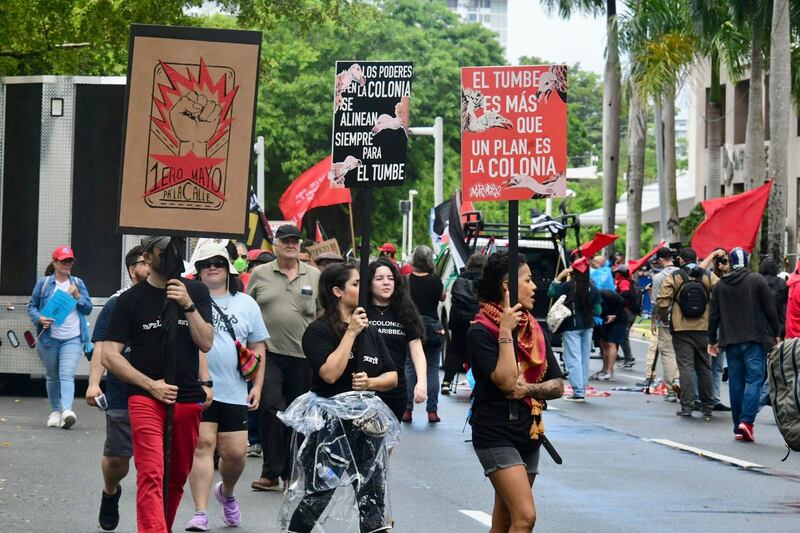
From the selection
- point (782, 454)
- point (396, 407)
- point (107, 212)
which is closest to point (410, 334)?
point (396, 407)

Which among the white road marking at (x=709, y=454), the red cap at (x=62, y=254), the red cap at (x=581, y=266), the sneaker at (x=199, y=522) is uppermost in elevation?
the red cap at (x=581, y=266)

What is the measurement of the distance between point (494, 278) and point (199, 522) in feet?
9.58

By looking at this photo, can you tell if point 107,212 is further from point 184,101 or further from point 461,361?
point 184,101

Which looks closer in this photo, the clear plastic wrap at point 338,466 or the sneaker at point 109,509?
the clear plastic wrap at point 338,466

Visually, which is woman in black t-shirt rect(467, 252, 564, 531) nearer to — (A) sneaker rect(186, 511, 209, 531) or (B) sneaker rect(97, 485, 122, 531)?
(A) sneaker rect(186, 511, 209, 531)

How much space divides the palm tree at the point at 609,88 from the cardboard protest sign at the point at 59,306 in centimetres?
2308

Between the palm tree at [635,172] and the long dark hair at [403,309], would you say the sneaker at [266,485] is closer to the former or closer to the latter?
the long dark hair at [403,309]

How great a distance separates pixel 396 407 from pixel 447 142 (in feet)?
163

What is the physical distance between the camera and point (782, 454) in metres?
13.8

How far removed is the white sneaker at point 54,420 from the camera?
15.0 meters

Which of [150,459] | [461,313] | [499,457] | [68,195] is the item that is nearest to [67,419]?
[68,195]

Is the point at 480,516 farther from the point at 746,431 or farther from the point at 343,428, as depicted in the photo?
the point at 746,431

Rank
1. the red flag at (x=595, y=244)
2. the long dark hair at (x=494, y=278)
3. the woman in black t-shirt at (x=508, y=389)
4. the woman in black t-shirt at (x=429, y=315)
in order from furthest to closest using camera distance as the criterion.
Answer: the red flag at (x=595, y=244), the woman in black t-shirt at (x=429, y=315), the long dark hair at (x=494, y=278), the woman in black t-shirt at (x=508, y=389)

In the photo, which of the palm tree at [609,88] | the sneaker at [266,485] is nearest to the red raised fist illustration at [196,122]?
the sneaker at [266,485]
